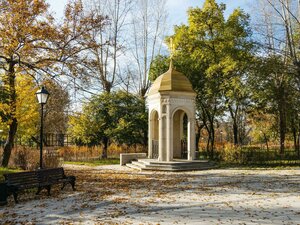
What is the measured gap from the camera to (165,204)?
910 centimetres

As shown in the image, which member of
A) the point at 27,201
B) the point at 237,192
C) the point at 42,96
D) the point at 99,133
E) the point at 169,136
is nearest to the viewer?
the point at 27,201

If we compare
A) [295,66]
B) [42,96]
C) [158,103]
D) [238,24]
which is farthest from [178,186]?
[238,24]

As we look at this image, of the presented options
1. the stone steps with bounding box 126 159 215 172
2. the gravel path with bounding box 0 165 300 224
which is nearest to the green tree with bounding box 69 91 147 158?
the stone steps with bounding box 126 159 215 172

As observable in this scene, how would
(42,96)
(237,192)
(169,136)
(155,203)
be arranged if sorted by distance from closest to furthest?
1. (155,203)
2. (237,192)
3. (42,96)
4. (169,136)

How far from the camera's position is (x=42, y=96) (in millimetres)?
13461

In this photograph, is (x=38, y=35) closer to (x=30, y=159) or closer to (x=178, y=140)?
(x=30, y=159)

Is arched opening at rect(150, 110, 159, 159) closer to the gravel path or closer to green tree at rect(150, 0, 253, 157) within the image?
green tree at rect(150, 0, 253, 157)

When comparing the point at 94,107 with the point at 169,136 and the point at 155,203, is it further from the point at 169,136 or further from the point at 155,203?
the point at 155,203

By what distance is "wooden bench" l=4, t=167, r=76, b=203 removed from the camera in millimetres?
9757

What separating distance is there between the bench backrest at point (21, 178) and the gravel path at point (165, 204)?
0.55 metres

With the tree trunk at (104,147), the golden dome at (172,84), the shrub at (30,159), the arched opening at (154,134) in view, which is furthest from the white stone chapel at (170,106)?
the tree trunk at (104,147)

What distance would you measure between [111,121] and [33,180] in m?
17.1

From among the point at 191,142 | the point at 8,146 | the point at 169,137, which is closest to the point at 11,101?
the point at 8,146

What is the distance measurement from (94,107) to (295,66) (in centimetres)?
1662
